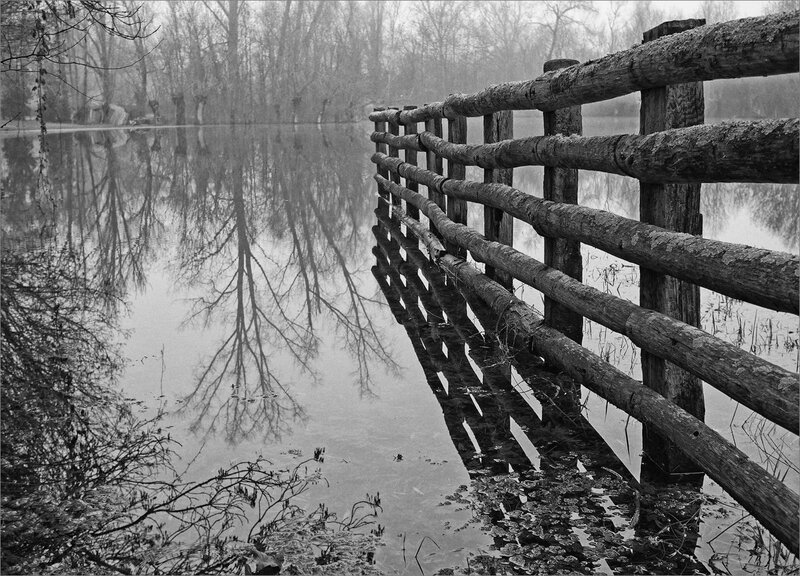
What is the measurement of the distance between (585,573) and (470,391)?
2.07m

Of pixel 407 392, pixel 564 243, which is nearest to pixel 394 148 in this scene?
pixel 564 243

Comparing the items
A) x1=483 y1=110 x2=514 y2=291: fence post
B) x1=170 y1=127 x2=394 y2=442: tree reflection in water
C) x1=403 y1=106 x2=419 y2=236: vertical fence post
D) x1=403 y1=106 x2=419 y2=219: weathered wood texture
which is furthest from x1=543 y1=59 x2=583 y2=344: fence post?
x1=403 y1=106 x2=419 y2=219: weathered wood texture

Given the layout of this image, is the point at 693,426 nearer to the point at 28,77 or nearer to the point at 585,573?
the point at 585,573

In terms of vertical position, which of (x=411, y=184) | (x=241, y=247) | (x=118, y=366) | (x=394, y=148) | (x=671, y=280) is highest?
(x=394, y=148)

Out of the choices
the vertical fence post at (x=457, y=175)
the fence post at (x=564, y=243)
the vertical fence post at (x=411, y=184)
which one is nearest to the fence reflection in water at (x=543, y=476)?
the fence post at (x=564, y=243)

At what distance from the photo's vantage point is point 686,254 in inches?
131

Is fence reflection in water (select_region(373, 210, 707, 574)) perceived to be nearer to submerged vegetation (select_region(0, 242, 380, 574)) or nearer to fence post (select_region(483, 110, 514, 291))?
submerged vegetation (select_region(0, 242, 380, 574))

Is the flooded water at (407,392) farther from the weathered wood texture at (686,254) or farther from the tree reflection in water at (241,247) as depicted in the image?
the weathered wood texture at (686,254)

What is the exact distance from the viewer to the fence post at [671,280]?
364cm

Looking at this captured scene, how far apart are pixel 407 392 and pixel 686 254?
79.9 inches

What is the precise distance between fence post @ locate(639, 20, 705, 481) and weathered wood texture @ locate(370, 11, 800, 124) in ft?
0.38

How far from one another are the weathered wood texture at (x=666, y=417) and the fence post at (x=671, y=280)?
12 cm

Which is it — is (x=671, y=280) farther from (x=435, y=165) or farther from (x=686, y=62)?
(x=435, y=165)

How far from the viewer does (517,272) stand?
19.1ft
